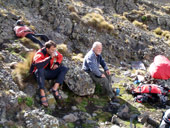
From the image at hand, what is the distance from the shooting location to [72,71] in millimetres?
6270

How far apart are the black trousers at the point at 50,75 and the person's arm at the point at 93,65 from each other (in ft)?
3.62

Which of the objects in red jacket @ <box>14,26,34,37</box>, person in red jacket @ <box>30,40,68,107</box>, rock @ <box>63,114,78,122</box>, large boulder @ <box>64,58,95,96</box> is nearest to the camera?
rock @ <box>63,114,78,122</box>

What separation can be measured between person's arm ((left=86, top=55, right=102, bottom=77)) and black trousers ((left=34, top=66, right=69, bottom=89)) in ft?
3.62

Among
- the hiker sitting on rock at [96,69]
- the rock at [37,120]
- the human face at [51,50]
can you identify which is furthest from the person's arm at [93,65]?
the rock at [37,120]

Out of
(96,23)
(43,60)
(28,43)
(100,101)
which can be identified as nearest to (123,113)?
(100,101)

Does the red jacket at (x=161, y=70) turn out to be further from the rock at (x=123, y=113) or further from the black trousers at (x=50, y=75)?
the black trousers at (x=50, y=75)

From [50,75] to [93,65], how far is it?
5.05 ft

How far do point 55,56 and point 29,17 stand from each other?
21.9 feet

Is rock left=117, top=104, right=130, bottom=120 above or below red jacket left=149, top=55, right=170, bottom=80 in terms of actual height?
below

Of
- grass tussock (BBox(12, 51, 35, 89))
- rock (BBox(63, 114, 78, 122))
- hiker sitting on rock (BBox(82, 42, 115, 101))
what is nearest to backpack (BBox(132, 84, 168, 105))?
hiker sitting on rock (BBox(82, 42, 115, 101))

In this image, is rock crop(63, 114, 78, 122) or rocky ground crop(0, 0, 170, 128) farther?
rock crop(63, 114, 78, 122)

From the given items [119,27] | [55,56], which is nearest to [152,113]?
[55,56]

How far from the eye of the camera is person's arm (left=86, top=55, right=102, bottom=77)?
20.6 ft

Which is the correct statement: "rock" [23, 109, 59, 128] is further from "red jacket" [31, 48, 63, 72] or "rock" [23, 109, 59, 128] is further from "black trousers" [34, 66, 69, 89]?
"red jacket" [31, 48, 63, 72]
